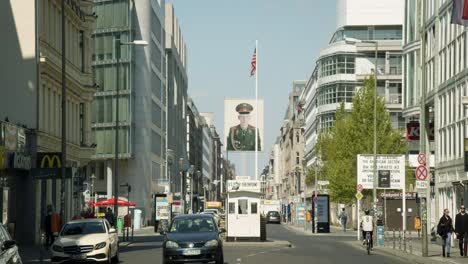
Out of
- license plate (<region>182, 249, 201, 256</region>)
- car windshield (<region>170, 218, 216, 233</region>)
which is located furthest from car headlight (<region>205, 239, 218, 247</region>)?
car windshield (<region>170, 218, 216, 233</region>)

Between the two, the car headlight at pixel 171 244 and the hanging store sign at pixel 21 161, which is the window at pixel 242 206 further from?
the car headlight at pixel 171 244

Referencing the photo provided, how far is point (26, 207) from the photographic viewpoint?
51.2 meters

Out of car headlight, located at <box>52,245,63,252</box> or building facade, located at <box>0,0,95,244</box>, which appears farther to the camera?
building facade, located at <box>0,0,95,244</box>

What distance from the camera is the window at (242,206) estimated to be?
52.5 meters

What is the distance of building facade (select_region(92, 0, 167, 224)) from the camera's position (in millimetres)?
103375

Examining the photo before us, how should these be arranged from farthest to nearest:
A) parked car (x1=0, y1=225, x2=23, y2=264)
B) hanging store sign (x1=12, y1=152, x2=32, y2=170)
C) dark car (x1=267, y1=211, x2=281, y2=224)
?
dark car (x1=267, y1=211, x2=281, y2=224) → hanging store sign (x1=12, y1=152, x2=32, y2=170) → parked car (x1=0, y1=225, x2=23, y2=264)

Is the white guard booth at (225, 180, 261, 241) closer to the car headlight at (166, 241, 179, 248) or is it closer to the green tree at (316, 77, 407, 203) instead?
the car headlight at (166, 241, 179, 248)

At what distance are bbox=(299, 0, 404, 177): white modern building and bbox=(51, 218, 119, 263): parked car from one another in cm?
7920

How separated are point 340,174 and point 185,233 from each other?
163 ft

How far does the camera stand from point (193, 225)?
31.8 meters

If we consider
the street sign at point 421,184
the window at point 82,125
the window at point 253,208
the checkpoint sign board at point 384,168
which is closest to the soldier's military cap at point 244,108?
the window at point 253,208

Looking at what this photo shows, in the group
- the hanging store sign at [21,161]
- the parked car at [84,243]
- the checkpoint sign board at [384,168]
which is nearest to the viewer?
the parked car at [84,243]

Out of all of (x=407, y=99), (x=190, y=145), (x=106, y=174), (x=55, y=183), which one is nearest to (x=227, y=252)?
(x=55, y=183)

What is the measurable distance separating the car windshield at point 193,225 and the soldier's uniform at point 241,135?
2411cm
